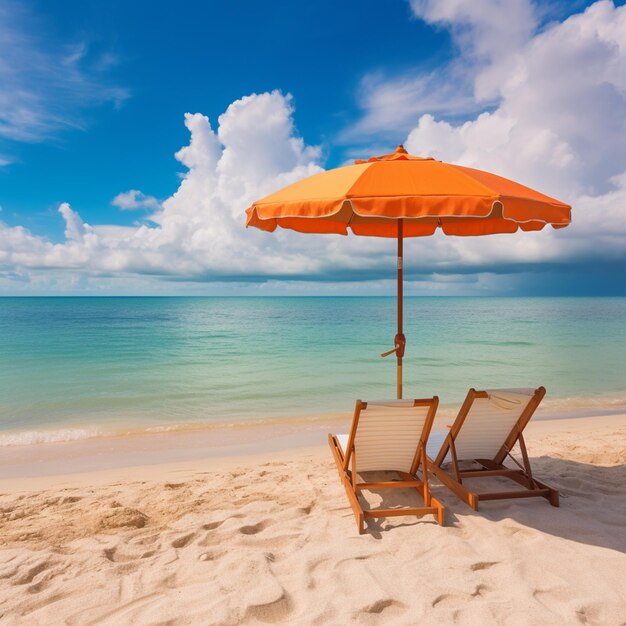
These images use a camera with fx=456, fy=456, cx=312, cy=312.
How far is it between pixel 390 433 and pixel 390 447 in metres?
0.20

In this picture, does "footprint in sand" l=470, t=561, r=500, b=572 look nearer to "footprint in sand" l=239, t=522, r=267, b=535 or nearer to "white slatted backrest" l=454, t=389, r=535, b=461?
"white slatted backrest" l=454, t=389, r=535, b=461

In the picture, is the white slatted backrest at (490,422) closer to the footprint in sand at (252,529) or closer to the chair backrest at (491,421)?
the chair backrest at (491,421)

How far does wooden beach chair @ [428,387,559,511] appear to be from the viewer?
3.91 meters

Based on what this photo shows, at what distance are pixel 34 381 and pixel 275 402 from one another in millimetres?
7631

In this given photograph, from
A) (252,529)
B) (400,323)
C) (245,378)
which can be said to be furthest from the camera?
(245,378)

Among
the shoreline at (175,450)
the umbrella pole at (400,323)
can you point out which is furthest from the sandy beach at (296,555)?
the umbrella pole at (400,323)

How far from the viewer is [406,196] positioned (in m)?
3.06

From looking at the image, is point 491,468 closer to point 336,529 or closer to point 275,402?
point 336,529

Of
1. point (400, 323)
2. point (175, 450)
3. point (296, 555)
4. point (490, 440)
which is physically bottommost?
point (175, 450)

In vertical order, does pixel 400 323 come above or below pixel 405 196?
below

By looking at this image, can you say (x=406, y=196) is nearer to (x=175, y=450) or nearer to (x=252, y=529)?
(x=252, y=529)

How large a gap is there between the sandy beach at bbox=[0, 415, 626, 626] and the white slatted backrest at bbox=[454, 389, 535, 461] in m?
0.50

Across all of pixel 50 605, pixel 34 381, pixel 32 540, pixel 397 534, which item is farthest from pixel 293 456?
pixel 34 381

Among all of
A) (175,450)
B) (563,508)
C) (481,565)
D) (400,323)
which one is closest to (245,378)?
(175,450)
